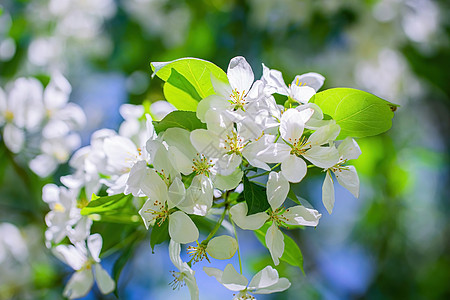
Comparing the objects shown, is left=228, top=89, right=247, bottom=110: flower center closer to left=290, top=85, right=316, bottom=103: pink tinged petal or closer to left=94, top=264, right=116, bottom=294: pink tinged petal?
left=290, top=85, right=316, bottom=103: pink tinged petal

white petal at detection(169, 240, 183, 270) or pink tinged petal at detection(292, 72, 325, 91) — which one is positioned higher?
pink tinged petal at detection(292, 72, 325, 91)

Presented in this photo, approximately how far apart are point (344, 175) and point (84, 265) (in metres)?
0.54

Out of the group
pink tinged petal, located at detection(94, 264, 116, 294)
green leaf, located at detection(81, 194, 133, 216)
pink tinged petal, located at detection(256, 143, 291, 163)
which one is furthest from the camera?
pink tinged petal, located at detection(94, 264, 116, 294)

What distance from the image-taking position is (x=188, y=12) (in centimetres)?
241

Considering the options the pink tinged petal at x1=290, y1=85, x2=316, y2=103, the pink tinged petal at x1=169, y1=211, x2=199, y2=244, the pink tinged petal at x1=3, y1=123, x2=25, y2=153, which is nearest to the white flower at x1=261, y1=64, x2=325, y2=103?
the pink tinged petal at x1=290, y1=85, x2=316, y2=103

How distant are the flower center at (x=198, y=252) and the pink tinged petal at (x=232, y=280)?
4cm

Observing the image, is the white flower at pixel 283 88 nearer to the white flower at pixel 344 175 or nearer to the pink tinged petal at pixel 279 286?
the white flower at pixel 344 175

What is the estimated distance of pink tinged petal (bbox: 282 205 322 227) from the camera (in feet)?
2.13

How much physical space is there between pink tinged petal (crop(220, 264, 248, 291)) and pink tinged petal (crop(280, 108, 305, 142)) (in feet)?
0.70

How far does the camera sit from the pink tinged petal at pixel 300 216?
0.65 meters

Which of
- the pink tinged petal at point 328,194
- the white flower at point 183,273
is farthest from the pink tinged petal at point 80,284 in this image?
the pink tinged petal at point 328,194

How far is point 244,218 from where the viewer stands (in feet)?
2.10

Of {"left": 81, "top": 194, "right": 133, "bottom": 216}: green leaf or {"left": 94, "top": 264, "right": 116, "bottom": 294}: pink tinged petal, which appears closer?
{"left": 81, "top": 194, "right": 133, "bottom": 216}: green leaf

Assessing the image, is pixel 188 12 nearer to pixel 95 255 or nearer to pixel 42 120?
pixel 42 120
